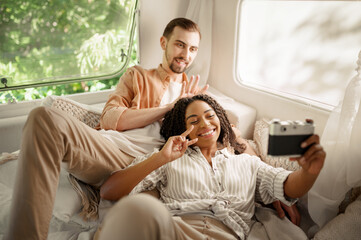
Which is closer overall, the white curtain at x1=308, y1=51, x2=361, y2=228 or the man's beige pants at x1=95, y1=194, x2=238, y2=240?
the man's beige pants at x1=95, y1=194, x2=238, y2=240

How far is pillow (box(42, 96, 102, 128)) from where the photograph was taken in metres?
1.88

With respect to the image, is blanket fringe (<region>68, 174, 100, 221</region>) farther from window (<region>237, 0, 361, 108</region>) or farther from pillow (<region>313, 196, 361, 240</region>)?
window (<region>237, 0, 361, 108</region>)

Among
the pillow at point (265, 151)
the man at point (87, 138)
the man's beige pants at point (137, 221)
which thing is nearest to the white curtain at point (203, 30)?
the man at point (87, 138)

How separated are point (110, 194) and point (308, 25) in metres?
1.69

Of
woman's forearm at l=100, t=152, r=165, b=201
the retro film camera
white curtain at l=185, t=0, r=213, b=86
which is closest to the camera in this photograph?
the retro film camera

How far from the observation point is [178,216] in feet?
4.11

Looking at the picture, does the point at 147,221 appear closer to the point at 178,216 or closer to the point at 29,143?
the point at 178,216

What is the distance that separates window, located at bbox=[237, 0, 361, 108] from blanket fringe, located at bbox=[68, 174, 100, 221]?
153 cm

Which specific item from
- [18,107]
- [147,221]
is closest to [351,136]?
[147,221]

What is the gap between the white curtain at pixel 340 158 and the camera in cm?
132

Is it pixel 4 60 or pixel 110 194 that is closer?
pixel 110 194

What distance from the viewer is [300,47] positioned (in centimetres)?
199

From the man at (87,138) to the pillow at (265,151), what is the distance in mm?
524

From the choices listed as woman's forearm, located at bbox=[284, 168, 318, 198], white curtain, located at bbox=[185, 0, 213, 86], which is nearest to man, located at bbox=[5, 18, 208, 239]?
white curtain, located at bbox=[185, 0, 213, 86]
